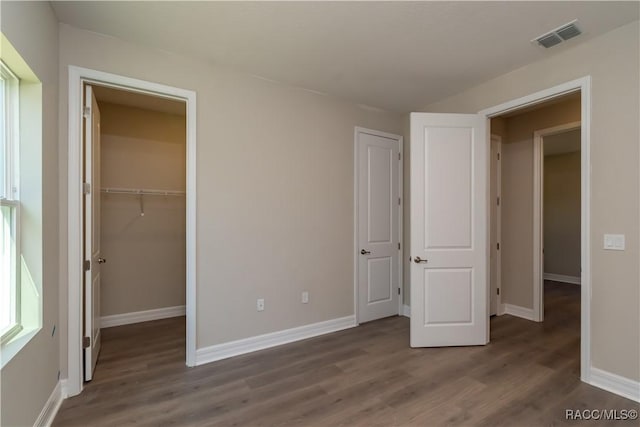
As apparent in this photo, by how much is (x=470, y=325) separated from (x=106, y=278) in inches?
163

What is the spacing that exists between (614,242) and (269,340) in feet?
9.95

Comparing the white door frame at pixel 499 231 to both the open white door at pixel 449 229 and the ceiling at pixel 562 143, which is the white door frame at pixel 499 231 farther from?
the ceiling at pixel 562 143

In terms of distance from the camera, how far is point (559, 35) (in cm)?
236

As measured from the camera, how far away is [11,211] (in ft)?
5.63

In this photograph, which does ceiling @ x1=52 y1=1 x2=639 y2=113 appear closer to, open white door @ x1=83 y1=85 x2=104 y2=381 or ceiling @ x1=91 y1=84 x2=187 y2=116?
open white door @ x1=83 y1=85 x2=104 y2=381

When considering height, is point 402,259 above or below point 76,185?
below

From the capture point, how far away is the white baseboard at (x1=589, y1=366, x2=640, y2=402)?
2.20 metres

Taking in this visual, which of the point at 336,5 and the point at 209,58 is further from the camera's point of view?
the point at 209,58

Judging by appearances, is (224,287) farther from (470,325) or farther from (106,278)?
(470,325)

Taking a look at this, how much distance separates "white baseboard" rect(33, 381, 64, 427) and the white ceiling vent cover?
168 inches

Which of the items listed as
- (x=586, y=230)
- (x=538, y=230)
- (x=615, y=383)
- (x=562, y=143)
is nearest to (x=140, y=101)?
(x=586, y=230)

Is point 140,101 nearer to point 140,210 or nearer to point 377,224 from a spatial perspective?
point 140,210

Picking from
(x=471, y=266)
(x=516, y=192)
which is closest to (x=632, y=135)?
(x=471, y=266)

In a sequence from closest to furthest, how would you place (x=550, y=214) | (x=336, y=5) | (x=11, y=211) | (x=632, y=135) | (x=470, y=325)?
(x=11, y=211), (x=336, y=5), (x=632, y=135), (x=470, y=325), (x=550, y=214)
